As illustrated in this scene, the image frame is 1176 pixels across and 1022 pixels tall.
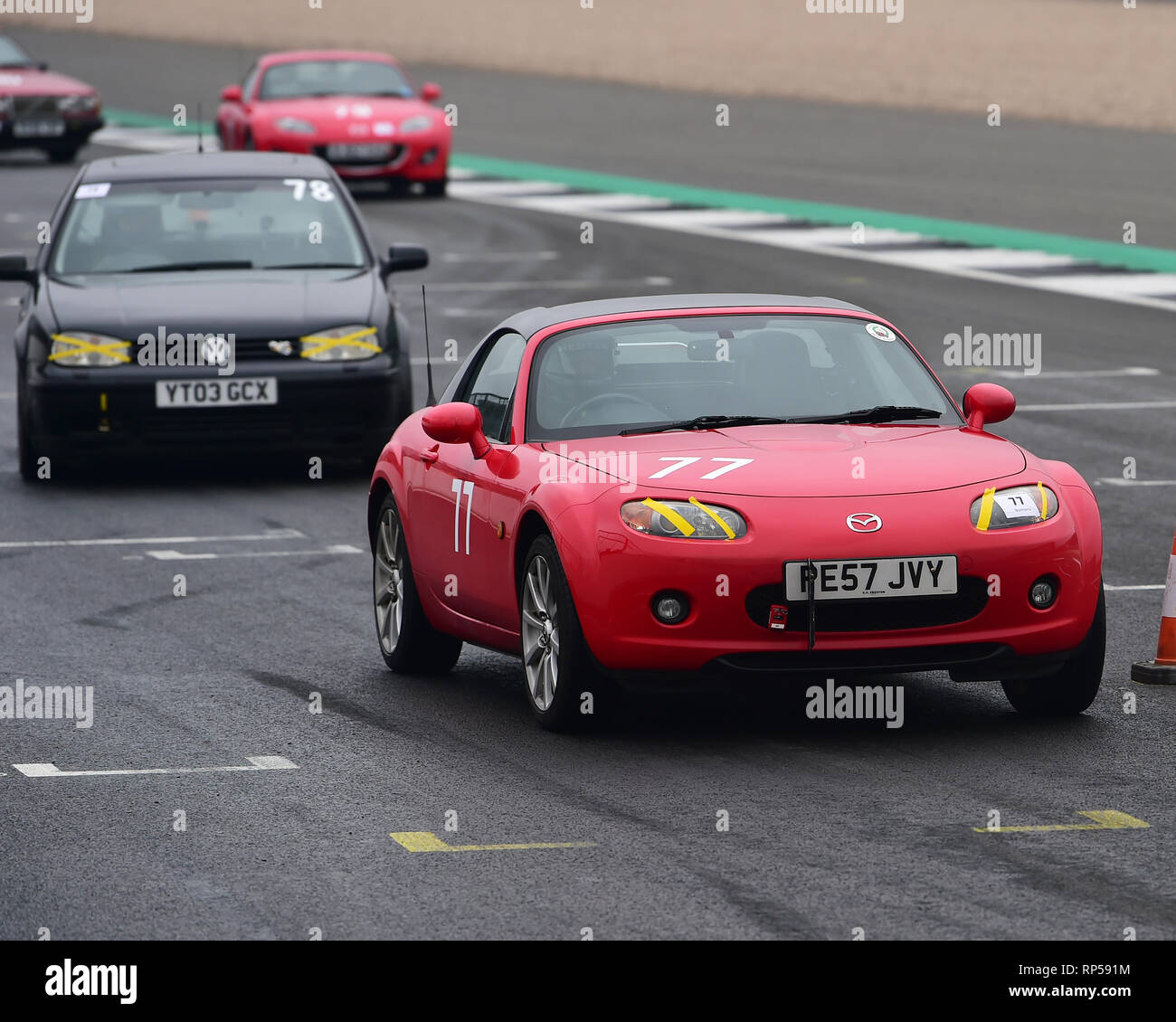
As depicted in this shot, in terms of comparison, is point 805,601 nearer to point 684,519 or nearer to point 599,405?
point 684,519

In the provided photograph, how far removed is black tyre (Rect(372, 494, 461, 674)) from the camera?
9352mm

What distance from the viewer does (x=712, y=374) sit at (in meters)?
8.85

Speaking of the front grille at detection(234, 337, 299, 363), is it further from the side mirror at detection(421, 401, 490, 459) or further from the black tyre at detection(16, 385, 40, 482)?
the side mirror at detection(421, 401, 490, 459)

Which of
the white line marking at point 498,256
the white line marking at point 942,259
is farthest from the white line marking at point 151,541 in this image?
the white line marking at point 498,256

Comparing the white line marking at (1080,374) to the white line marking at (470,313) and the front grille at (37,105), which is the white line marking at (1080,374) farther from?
the front grille at (37,105)

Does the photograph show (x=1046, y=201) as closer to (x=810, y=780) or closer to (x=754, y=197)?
(x=754, y=197)

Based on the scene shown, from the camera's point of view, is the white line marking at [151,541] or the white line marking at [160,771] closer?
the white line marking at [160,771]

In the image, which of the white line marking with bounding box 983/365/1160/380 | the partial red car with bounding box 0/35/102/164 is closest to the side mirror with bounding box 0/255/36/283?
the white line marking with bounding box 983/365/1160/380

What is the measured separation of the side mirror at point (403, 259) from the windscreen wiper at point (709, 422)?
20.7 feet

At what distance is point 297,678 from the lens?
9.22 m

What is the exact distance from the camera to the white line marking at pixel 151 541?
12359mm

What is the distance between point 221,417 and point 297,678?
506 centimetres

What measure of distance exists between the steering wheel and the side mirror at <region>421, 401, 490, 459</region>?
0.28 m
